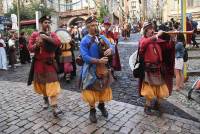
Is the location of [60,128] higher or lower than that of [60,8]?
lower

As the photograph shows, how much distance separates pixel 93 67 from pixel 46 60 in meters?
1.03

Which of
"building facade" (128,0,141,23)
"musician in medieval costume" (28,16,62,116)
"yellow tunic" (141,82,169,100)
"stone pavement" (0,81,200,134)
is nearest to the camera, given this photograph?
"stone pavement" (0,81,200,134)

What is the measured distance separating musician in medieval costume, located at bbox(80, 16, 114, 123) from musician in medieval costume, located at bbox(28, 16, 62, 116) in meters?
0.68

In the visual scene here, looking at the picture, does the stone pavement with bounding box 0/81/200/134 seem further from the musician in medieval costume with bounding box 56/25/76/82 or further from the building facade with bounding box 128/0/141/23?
the building facade with bounding box 128/0/141/23

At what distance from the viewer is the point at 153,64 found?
5500mm

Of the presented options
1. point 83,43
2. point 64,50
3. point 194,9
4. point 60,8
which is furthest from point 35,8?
point 83,43

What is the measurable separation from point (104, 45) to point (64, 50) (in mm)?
4063

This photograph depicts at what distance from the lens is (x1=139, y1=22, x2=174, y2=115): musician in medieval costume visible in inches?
215

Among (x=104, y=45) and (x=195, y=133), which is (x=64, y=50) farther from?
(x=195, y=133)

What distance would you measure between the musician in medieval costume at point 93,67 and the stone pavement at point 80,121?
1.24ft

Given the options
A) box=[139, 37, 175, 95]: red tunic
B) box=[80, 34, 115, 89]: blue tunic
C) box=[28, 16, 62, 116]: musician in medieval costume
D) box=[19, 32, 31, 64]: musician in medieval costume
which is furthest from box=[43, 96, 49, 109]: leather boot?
box=[19, 32, 31, 64]: musician in medieval costume

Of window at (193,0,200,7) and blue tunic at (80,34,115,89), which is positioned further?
window at (193,0,200,7)

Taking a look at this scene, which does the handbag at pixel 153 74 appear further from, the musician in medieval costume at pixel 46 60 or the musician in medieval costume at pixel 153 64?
the musician in medieval costume at pixel 46 60

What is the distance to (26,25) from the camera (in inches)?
1318
